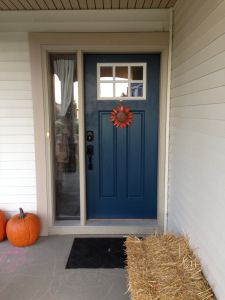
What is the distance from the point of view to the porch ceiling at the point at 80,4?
2652 millimetres

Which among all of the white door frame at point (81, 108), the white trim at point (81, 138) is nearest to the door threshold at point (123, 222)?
the white door frame at point (81, 108)

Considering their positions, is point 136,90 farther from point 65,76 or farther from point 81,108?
point 65,76

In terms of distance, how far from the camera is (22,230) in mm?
2838

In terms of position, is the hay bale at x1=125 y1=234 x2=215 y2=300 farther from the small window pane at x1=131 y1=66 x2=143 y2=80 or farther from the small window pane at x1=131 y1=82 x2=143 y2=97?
the small window pane at x1=131 y1=66 x2=143 y2=80

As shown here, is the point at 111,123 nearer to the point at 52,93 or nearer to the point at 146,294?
the point at 52,93

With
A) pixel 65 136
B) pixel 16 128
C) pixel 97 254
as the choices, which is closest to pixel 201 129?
pixel 97 254

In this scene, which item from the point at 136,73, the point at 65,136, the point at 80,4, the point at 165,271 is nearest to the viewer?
the point at 165,271

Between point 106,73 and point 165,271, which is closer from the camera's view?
point 165,271

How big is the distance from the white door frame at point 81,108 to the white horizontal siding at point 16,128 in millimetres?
97

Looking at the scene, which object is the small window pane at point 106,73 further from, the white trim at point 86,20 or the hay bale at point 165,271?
the hay bale at point 165,271

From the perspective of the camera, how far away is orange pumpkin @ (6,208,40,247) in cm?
284

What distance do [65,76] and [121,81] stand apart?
65cm

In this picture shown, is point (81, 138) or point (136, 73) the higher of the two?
point (136, 73)

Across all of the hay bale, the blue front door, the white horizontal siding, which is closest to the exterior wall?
the hay bale
